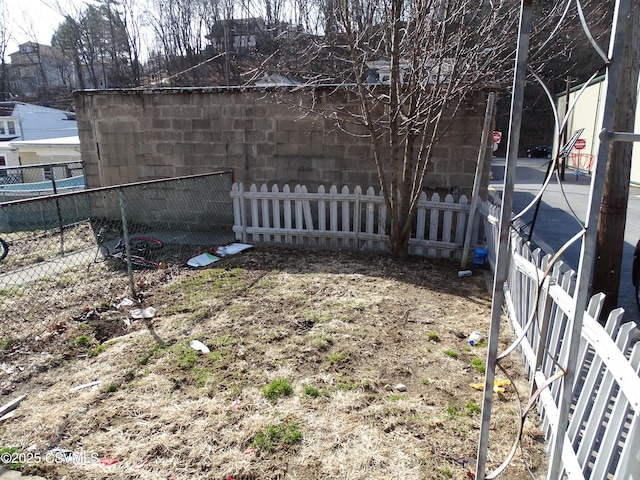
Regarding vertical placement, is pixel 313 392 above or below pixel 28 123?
below

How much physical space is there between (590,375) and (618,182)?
3.00 meters

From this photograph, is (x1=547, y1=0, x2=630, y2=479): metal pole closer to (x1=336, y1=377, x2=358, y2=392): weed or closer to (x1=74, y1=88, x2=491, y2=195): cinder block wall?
(x1=336, y1=377, x2=358, y2=392): weed

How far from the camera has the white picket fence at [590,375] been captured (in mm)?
1647

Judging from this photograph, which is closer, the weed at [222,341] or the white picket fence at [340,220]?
the weed at [222,341]

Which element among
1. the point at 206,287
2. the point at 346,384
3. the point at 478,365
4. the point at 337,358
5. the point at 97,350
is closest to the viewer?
the point at 346,384

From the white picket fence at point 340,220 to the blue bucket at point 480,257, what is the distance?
318 millimetres

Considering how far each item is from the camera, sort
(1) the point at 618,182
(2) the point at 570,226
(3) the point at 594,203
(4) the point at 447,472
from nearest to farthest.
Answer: (3) the point at 594,203
(4) the point at 447,472
(1) the point at 618,182
(2) the point at 570,226

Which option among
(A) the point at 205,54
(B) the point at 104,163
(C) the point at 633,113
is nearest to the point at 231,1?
(A) the point at 205,54

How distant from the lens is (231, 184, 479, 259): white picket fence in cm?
654

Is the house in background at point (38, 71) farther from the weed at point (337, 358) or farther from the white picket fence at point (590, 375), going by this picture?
the white picket fence at point (590, 375)

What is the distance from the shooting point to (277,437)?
2.72 metres

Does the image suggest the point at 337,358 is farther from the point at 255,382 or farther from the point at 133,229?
the point at 133,229

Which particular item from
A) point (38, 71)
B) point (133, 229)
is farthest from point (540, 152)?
point (38, 71)

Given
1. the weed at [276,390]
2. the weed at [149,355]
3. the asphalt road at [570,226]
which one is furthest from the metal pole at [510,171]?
the weed at [149,355]
